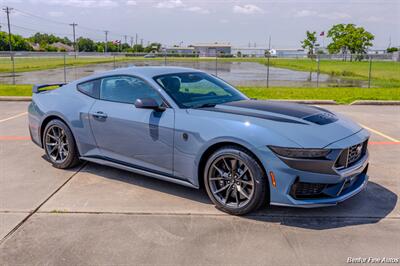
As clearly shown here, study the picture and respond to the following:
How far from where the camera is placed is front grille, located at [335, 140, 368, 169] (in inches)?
148

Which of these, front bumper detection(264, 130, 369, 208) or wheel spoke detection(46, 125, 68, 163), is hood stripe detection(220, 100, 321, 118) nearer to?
front bumper detection(264, 130, 369, 208)

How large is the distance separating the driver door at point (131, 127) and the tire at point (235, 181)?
0.56m

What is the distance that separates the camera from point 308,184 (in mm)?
3695

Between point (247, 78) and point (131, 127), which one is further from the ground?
point (131, 127)

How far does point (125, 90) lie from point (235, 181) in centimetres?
185

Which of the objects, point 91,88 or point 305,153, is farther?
point 91,88

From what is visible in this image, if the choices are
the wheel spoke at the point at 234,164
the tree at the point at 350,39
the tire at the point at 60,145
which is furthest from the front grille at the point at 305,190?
the tree at the point at 350,39

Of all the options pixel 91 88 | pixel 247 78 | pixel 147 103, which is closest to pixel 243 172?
pixel 147 103

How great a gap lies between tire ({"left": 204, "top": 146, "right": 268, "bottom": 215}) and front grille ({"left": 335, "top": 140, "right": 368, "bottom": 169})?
73 centimetres

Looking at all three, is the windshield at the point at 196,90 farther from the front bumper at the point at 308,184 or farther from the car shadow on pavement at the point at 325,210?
the front bumper at the point at 308,184

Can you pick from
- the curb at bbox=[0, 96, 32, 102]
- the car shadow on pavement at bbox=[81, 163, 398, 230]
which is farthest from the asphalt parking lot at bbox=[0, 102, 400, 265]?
the curb at bbox=[0, 96, 32, 102]

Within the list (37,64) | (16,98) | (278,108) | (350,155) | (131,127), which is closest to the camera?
(350,155)

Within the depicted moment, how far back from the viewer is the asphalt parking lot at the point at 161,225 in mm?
3248

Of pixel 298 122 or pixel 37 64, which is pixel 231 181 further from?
pixel 37 64
